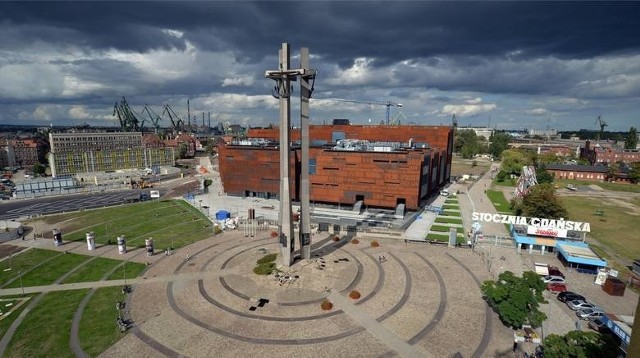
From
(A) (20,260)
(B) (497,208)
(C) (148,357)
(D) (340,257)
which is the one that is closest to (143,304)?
(C) (148,357)

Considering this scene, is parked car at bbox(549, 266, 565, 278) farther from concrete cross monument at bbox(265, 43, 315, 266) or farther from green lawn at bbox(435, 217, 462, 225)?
concrete cross monument at bbox(265, 43, 315, 266)

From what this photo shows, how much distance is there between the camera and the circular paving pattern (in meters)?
35.1

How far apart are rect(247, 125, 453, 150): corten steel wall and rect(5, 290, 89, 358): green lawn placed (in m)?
92.2

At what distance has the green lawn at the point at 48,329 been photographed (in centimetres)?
3475

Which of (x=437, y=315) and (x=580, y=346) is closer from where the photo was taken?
(x=580, y=346)

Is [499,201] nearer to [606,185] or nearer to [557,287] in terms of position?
[557,287]

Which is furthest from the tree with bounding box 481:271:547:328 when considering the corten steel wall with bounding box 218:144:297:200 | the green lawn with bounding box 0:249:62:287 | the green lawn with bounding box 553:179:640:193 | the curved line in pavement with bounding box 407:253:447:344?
the green lawn with bounding box 553:179:640:193

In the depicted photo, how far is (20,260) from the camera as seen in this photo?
198 ft

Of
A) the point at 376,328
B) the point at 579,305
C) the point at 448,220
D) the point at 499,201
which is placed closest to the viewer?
the point at 376,328

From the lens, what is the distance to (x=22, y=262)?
59375 millimetres

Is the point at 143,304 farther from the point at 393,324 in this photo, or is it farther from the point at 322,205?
the point at 322,205

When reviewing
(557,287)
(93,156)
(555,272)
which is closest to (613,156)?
(555,272)

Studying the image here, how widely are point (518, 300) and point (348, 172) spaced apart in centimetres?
5969

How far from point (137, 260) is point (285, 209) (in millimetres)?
28454
